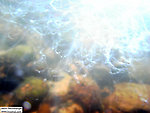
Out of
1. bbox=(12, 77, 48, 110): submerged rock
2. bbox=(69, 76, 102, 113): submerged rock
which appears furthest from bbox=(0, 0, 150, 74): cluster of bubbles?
bbox=(12, 77, 48, 110): submerged rock

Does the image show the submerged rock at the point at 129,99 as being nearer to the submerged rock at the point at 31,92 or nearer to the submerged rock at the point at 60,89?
the submerged rock at the point at 60,89

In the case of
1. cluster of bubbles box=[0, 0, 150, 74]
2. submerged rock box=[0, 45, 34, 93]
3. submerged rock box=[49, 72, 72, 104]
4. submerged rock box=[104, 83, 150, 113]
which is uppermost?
cluster of bubbles box=[0, 0, 150, 74]

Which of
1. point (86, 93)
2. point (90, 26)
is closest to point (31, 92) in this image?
point (86, 93)

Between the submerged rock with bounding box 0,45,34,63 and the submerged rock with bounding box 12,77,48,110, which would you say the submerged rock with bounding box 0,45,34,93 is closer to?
the submerged rock with bounding box 0,45,34,63

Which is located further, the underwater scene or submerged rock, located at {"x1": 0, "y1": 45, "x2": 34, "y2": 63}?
submerged rock, located at {"x1": 0, "y1": 45, "x2": 34, "y2": 63}

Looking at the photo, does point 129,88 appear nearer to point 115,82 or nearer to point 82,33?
point 115,82

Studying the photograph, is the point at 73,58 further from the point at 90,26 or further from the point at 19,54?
the point at 90,26

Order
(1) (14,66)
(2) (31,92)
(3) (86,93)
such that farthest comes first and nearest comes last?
(1) (14,66)
(3) (86,93)
(2) (31,92)

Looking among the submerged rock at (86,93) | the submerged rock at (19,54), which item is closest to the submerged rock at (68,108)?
the submerged rock at (86,93)
